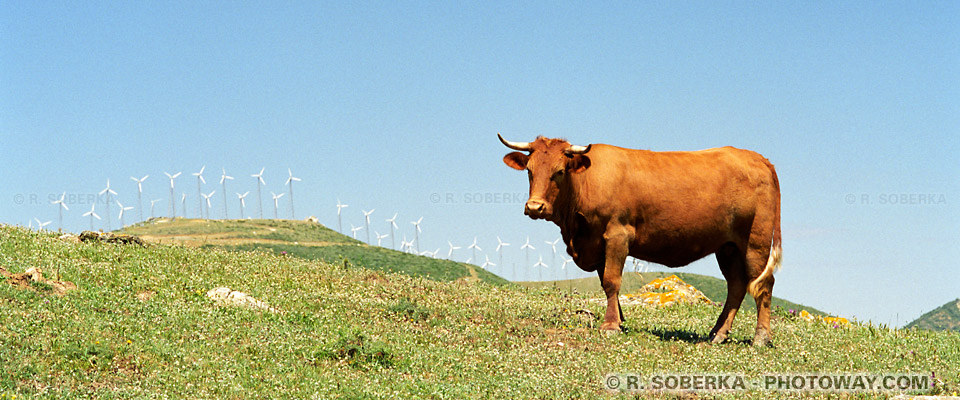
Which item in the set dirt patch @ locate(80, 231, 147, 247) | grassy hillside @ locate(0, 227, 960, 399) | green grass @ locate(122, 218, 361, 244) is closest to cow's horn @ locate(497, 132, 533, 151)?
grassy hillside @ locate(0, 227, 960, 399)

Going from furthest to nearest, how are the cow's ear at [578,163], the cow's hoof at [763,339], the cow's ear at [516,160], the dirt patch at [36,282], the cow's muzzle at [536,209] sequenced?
the cow's hoof at [763,339], the dirt patch at [36,282], the cow's ear at [516,160], the cow's ear at [578,163], the cow's muzzle at [536,209]

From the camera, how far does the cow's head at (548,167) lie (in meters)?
15.3

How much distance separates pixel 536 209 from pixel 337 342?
4.16 metres

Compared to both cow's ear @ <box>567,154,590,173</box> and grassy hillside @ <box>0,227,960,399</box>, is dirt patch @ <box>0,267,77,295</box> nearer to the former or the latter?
grassy hillside @ <box>0,227,960,399</box>

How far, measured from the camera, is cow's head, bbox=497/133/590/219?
1529cm

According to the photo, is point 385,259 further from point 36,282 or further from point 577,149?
point 577,149

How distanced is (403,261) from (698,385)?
45.1 metres

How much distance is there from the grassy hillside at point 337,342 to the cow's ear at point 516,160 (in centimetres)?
299

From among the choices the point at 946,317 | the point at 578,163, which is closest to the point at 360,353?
the point at 578,163

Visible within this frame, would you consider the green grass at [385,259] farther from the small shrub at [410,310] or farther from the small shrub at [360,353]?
the small shrub at [360,353]

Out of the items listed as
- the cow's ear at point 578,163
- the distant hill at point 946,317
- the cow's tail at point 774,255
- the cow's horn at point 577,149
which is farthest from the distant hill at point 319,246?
the distant hill at point 946,317

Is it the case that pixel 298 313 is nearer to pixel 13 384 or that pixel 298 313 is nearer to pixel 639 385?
pixel 13 384

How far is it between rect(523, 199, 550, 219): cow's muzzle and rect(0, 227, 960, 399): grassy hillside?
2175 millimetres

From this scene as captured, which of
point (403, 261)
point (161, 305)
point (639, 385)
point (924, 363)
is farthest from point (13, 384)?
point (403, 261)
